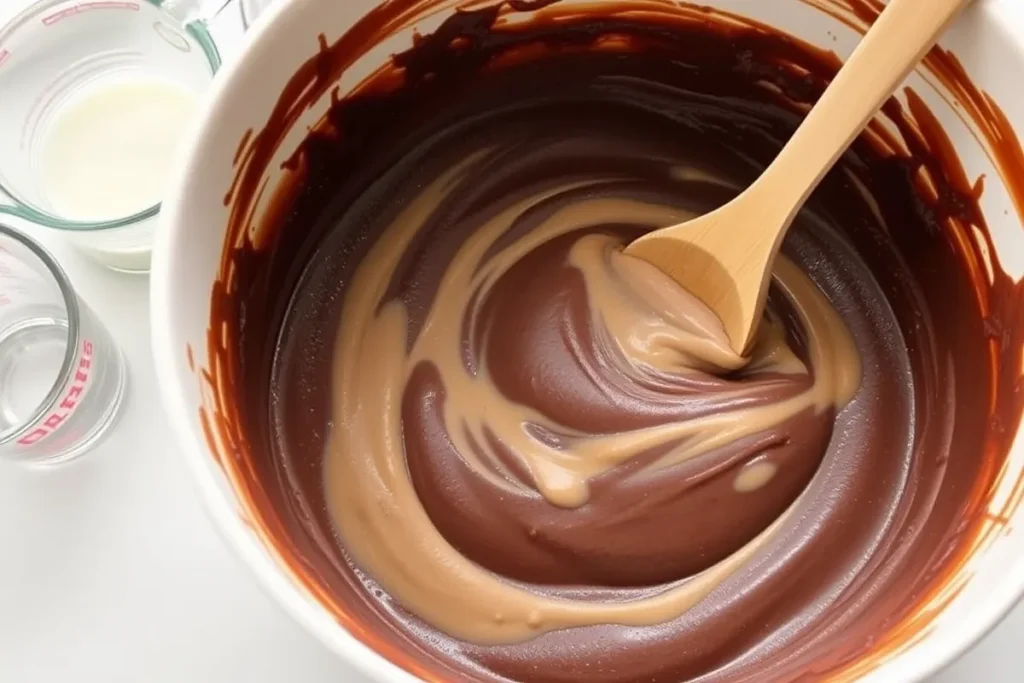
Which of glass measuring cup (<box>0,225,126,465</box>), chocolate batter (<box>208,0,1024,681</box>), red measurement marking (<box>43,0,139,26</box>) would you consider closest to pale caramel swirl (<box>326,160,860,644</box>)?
chocolate batter (<box>208,0,1024,681</box>)

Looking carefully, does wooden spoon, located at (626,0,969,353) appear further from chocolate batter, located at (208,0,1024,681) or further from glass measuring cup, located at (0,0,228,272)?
glass measuring cup, located at (0,0,228,272)

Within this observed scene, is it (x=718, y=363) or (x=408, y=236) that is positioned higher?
(x=408, y=236)

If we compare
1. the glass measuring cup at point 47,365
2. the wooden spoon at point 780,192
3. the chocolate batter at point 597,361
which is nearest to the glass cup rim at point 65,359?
the glass measuring cup at point 47,365

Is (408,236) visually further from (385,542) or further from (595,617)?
(595,617)

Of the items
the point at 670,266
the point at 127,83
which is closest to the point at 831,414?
the point at 670,266

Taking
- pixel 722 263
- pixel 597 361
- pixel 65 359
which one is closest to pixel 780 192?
pixel 722 263

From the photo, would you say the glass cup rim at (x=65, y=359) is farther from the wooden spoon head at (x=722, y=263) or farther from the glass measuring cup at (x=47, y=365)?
the wooden spoon head at (x=722, y=263)

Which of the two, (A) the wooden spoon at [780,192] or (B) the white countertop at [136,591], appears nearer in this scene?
(A) the wooden spoon at [780,192]
